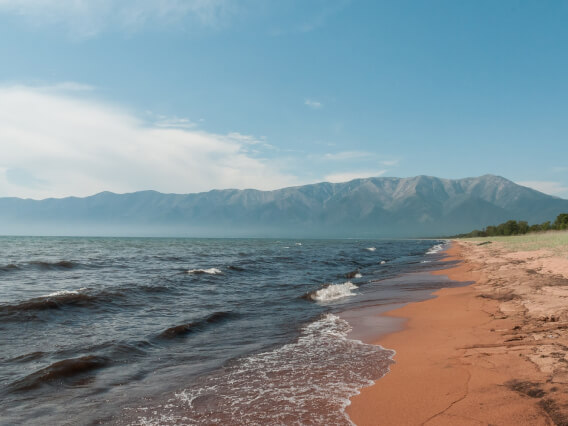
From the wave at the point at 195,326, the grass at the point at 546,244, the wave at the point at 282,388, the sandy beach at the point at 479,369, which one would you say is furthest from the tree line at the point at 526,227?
the wave at the point at 282,388

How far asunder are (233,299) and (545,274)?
1520 centimetres

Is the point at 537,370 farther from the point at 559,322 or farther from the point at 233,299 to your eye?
the point at 233,299

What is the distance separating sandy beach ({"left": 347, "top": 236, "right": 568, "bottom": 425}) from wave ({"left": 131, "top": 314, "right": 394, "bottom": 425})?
420mm

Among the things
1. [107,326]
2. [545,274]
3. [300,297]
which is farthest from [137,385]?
[545,274]

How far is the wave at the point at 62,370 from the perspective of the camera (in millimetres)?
6570

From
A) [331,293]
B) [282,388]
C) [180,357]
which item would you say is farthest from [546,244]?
[180,357]

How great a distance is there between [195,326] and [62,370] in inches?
174

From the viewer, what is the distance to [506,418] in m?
4.06

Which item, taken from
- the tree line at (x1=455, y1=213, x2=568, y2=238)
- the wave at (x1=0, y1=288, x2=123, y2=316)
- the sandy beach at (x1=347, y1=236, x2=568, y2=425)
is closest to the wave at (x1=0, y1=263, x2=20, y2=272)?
the wave at (x1=0, y1=288, x2=123, y2=316)

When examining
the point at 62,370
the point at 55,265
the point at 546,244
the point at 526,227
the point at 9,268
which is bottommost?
the point at 55,265

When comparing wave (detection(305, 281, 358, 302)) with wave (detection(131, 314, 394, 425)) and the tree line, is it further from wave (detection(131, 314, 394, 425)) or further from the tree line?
the tree line

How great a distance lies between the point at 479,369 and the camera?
5742 mm

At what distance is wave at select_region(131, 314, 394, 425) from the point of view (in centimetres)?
493

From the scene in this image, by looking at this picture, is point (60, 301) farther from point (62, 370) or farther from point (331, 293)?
point (331, 293)
